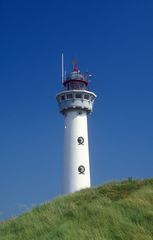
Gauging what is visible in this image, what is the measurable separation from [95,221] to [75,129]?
71.5 feet

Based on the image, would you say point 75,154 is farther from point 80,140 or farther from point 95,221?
point 95,221

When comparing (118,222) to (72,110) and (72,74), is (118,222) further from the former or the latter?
(72,74)

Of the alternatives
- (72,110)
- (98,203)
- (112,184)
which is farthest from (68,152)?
(98,203)

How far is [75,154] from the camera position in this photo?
32.0 meters

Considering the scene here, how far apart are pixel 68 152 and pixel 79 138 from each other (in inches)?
58.3

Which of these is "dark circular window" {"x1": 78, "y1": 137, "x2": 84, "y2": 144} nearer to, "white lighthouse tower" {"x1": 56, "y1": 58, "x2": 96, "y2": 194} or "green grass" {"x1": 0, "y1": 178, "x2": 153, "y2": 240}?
"white lighthouse tower" {"x1": 56, "y1": 58, "x2": 96, "y2": 194}

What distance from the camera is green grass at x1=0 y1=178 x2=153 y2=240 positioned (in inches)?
404

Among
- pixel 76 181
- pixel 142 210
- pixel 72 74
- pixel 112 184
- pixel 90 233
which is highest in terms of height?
pixel 72 74

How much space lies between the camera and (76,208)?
13.1m

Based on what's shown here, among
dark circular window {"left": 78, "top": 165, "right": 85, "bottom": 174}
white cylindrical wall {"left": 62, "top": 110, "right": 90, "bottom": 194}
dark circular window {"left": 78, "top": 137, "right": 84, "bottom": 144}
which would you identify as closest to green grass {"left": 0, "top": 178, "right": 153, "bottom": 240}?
white cylindrical wall {"left": 62, "top": 110, "right": 90, "bottom": 194}

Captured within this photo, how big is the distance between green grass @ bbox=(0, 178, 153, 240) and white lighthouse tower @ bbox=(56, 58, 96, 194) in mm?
16235

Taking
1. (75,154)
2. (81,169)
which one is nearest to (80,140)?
(75,154)

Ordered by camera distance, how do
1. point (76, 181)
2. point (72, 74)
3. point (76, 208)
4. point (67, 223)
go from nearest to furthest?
1. point (67, 223)
2. point (76, 208)
3. point (76, 181)
4. point (72, 74)

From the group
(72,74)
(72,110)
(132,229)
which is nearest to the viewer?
(132,229)
